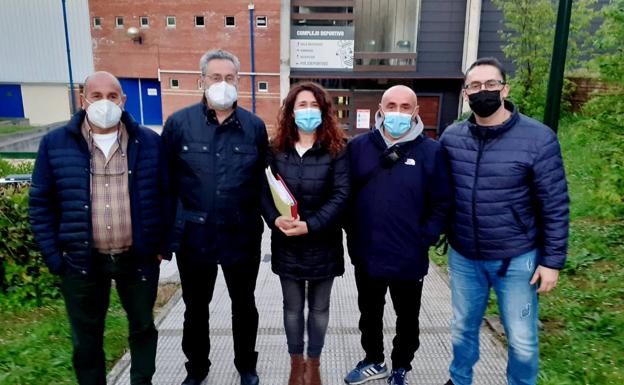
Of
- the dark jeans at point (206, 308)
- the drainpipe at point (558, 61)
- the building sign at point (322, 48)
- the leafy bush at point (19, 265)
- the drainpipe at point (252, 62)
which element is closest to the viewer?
the dark jeans at point (206, 308)

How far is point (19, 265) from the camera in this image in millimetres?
4473

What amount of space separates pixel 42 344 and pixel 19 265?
42.0 inches

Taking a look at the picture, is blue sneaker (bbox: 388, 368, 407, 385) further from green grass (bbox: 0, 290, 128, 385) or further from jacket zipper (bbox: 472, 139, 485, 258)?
green grass (bbox: 0, 290, 128, 385)

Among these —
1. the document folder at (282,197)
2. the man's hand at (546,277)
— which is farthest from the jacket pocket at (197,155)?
the man's hand at (546,277)

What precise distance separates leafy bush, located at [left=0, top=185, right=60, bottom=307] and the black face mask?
13.6 ft

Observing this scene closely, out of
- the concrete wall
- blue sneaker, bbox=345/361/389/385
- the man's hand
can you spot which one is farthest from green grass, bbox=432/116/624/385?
the concrete wall

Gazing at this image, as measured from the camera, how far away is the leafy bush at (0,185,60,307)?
14.5 ft

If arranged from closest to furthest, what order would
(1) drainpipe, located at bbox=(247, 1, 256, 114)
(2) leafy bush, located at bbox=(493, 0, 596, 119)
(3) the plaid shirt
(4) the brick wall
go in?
1. (3) the plaid shirt
2. (2) leafy bush, located at bbox=(493, 0, 596, 119)
3. (1) drainpipe, located at bbox=(247, 1, 256, 114)
4. (4) the brick wall

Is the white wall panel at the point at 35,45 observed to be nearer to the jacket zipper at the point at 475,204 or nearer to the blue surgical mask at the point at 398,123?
the blue surgical mask at the point at 398,123

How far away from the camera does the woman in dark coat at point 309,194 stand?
2986 millimetres

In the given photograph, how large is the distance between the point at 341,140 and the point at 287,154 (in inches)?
14.6

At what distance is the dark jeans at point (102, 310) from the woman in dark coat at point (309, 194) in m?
0.87

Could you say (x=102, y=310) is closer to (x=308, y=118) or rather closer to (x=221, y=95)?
(x=221, y=95)

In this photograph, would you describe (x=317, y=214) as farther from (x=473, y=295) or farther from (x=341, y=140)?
(x=473, y=295)
